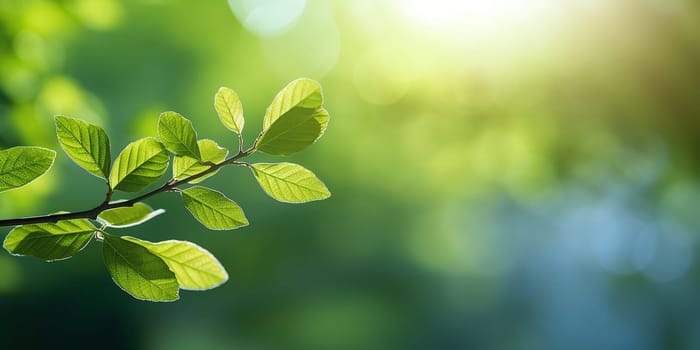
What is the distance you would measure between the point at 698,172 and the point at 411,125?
6.31ft

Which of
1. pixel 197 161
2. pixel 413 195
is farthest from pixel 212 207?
pixel 413 195

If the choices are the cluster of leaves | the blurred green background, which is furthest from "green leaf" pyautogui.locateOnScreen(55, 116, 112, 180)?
the blurred green background

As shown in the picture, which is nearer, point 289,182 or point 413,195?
point 289,182

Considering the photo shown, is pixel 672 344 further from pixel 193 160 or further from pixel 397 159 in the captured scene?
pixel 193 160

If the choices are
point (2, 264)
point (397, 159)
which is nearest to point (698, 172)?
point (397, 159)

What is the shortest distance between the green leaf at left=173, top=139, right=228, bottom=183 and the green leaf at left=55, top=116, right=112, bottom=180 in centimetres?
4

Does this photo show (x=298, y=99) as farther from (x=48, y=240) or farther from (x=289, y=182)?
(x=48, y=240)

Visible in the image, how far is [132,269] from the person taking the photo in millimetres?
347

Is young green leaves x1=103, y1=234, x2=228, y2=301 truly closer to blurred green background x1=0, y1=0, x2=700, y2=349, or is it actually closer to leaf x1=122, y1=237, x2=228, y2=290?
leaf x1=122, y1=237, x2=228, y2=290

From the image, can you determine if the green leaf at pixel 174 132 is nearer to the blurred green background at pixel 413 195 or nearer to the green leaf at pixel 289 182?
the green leaf at pixel 289 182

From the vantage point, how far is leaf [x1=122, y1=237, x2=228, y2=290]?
370mm

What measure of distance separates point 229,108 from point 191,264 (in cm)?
9

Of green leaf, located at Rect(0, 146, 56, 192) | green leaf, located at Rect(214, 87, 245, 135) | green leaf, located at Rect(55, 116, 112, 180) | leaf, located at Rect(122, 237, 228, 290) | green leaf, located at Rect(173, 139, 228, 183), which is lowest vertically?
leaf, located at Rect(122, 237, 228, 290)

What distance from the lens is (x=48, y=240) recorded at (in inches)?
13.6
